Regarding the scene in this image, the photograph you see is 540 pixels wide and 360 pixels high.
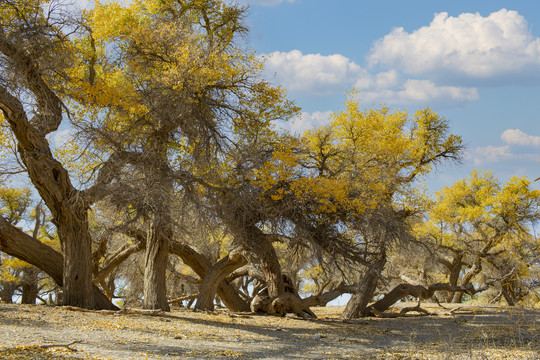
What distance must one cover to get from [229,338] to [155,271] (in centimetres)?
478

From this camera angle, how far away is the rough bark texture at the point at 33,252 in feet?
38.2

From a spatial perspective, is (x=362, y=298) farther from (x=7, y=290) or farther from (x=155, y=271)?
(x=7, y=290)

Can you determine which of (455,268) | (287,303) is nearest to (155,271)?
(287,303)

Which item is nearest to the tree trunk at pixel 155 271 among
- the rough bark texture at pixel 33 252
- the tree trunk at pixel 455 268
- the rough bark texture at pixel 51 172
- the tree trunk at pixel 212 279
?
the rough bark texture at pixel 33 252

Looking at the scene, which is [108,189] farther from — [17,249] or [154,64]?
[154,64]

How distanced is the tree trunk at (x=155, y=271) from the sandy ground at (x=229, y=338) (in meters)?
0.96

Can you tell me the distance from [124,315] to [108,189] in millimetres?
2887

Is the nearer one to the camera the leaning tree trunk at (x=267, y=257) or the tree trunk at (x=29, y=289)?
the leaning tree trunk at (x=267, y=257)

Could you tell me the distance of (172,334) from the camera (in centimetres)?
944

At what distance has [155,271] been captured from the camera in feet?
45.4

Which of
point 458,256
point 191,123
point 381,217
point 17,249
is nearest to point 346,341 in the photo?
point 381,217

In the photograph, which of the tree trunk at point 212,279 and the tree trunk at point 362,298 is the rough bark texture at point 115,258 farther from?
the tree trunk at point 362,298

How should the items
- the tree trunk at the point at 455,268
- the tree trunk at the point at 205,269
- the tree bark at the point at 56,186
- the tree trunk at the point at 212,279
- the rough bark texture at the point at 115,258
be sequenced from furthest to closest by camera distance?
the tree trunk at the point at 455,268, the tree trunk at the point at 205,269, the rough bark texture at the point at 115,258, the tree trunk at the point at 212,279, the tree bark at the point at 56,186

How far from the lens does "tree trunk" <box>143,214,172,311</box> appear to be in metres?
13.7
